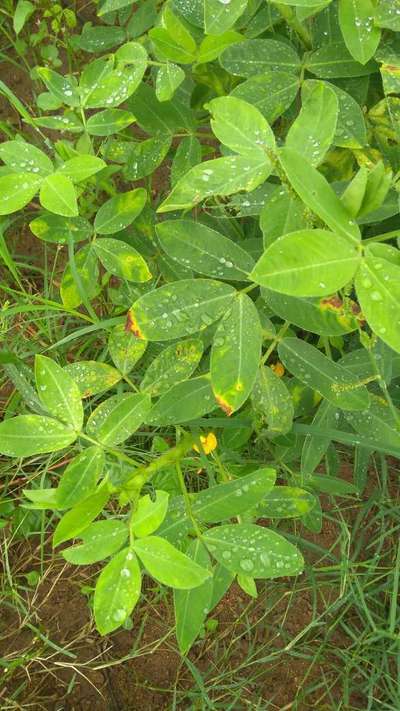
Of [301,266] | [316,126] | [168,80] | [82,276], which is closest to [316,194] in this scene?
[301,266]

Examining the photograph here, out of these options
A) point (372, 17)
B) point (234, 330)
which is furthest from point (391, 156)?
point (234, 330)

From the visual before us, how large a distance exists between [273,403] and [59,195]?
2.00 feet

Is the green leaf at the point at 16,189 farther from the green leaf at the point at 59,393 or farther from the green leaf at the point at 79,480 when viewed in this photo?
the green leaf at the point at 79,480

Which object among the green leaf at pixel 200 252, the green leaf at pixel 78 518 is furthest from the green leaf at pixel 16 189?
the green leaf at pixel 78 518

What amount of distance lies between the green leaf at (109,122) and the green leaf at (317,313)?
1.74ft

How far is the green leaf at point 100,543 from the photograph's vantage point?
3.74 ft

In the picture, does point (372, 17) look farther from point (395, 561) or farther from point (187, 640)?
point (395, 561)

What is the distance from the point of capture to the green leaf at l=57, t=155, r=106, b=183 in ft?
4.75

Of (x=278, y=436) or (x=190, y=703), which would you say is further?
(x=190, y=703)

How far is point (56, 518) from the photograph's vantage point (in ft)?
7.16

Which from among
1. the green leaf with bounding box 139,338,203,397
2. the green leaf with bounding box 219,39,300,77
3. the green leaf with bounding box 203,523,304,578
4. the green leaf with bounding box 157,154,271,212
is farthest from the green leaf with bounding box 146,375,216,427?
the green leaf with bounding box 219,39,300,77

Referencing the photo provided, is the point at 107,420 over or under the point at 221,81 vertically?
under

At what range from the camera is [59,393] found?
133cm

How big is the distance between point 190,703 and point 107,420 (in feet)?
3.94
